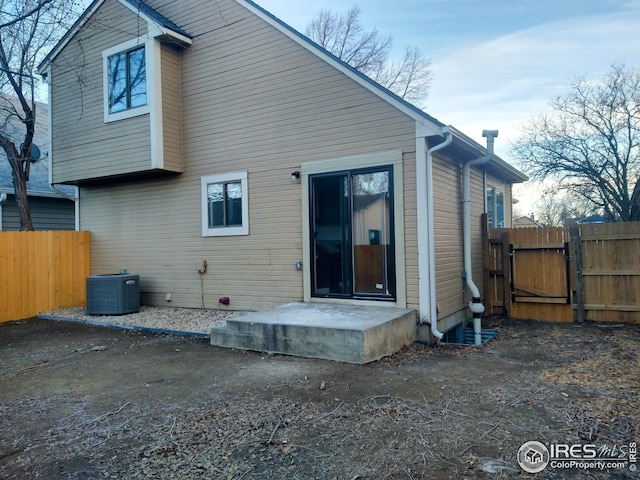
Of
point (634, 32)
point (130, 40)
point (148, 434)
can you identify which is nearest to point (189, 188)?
point (130, 40)

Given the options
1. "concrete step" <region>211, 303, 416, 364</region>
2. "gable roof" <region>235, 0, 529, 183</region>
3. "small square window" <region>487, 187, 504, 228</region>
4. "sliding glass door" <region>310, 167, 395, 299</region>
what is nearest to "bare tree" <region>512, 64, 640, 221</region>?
"small square window" <region>487, 187, 504, 228</region>

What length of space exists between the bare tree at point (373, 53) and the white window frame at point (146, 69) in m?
13.0

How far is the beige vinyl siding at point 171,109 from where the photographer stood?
27.3 feet

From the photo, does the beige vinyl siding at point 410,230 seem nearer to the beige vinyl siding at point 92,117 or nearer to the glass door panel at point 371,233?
the glass door panel at point 371,233

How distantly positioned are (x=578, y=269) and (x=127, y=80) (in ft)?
30.8

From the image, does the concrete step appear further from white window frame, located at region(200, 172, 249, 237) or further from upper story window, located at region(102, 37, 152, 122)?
upper story window, located at region(102, 37, 152, 122)

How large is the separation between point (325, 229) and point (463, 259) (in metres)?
2.67

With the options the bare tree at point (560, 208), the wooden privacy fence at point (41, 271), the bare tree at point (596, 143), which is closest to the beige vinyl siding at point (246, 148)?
the wooden privacy fence at point (41, 271)

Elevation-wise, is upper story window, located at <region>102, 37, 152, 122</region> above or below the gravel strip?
above

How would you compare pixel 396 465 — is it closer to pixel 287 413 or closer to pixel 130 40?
pixel 287 413

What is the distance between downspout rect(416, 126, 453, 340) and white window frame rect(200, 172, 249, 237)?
326 centimetres

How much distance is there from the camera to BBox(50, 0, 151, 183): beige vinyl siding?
8.50 meters

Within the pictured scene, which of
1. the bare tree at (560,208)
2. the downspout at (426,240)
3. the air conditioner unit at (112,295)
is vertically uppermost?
the bare tree at (560,208)

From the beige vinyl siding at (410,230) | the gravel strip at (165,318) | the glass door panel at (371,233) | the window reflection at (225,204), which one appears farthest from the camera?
the window reflection at (225,204)
